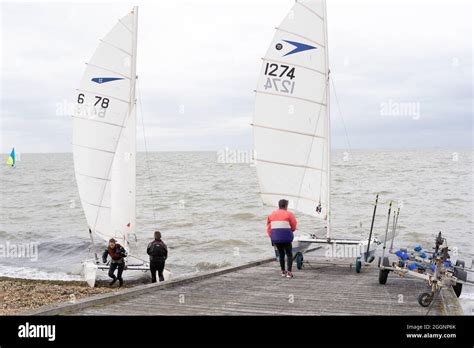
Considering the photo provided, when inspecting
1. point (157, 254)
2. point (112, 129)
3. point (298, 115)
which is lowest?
point (157, 254)

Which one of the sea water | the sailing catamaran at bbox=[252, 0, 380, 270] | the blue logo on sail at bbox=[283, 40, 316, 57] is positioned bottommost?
the sea water

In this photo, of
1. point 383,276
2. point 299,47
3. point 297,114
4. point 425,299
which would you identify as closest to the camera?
point 425,299

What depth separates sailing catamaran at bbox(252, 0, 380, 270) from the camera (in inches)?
519

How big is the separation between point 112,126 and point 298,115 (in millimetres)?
6353

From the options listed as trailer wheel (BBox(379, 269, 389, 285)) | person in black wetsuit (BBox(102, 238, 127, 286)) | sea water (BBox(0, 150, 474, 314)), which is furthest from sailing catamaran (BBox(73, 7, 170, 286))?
trailer wheel (BBox(379, 269, 389, 285))

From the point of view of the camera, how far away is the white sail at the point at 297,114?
13.2 m

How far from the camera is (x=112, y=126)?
17.0 meters

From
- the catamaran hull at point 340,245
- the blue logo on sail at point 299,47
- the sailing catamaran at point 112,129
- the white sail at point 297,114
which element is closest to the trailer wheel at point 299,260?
the catamaran hull at point 340,245

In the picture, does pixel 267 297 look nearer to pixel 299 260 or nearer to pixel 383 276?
pixel 383 276

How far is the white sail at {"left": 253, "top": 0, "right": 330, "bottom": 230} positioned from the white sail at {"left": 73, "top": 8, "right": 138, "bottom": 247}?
200 inches

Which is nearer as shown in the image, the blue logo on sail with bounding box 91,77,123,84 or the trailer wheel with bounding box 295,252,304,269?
the trailer wheel with bounding box 295,252,304,269

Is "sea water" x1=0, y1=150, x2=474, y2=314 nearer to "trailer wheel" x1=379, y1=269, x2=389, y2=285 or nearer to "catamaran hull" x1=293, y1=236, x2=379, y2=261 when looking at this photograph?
"catamaran hull" x1=293, y1=236, x2=379, y2=261

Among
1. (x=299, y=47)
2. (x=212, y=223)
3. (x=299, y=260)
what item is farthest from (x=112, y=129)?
(x=212, y=223)
